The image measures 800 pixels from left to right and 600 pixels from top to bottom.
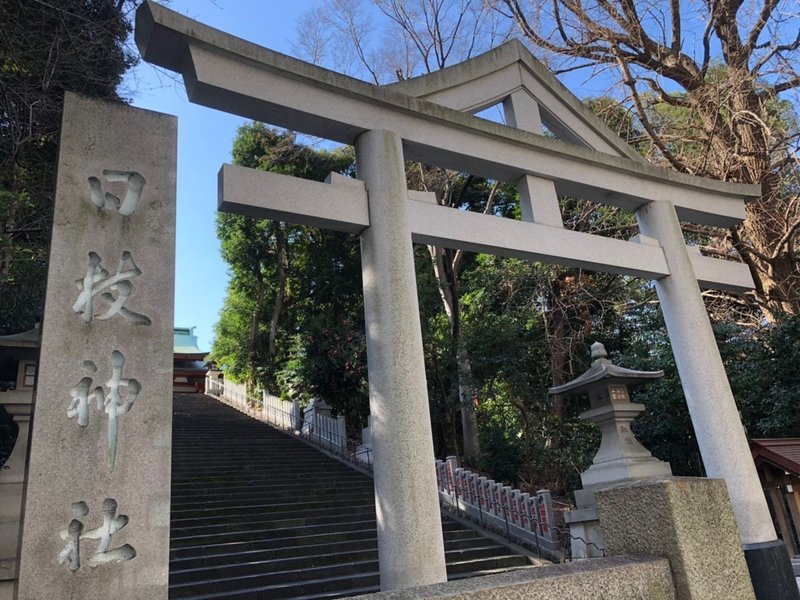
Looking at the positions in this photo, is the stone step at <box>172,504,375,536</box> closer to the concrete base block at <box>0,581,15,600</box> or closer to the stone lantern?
the stone lantern

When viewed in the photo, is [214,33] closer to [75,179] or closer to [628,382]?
[75,179]

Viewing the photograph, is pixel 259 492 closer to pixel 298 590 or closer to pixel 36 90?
pixel 298 590

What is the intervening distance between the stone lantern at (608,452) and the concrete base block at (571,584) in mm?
4304

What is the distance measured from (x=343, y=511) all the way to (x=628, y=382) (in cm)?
505

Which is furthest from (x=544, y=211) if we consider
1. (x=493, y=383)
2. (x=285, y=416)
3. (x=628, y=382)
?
(x=285, y=416)

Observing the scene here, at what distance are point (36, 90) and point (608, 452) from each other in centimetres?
800

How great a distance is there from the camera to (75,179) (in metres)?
3.33

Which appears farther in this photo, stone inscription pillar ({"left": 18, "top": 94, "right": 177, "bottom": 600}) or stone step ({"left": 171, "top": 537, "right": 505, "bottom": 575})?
stone step ({"left": 171, "top": 537, "right": 505, "bottom": 575})

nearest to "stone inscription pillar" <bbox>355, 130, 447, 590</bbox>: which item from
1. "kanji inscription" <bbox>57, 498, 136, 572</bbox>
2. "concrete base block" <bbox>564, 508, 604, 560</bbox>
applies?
"kanji inscription" <bbox>57, 498, 136, 572</bbox>

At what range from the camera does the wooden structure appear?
6.72 meters

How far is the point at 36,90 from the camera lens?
655 cm

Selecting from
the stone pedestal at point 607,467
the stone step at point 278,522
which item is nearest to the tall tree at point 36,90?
the stone step at point 278,522

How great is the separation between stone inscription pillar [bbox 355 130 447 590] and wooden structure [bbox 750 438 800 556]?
504 cm

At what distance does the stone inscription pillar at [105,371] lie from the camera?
276 centimetres
